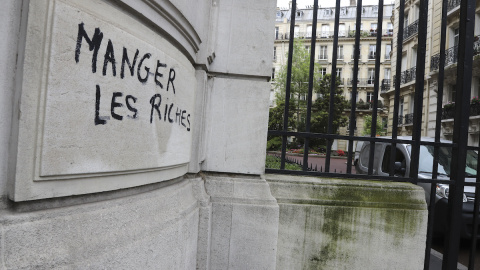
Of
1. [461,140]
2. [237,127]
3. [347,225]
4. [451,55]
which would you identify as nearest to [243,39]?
[237,127]

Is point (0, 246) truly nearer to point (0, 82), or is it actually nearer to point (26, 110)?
point (26, 110)

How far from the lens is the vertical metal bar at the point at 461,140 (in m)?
3.16

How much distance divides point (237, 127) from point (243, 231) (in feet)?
3.02

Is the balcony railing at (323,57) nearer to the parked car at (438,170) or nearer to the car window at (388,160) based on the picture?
the parked car at (438,170)

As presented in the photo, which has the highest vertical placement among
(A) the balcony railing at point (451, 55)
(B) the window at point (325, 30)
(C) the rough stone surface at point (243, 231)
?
(B) the window at point (325, 30)

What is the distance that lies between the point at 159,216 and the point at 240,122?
120 cm

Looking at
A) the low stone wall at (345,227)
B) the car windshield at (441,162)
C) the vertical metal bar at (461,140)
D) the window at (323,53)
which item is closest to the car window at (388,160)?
the car windshield at (441,162)

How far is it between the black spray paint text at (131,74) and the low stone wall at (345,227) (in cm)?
131

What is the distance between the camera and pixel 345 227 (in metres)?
2.84

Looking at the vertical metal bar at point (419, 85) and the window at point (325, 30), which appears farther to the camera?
the window at point (325, 30)

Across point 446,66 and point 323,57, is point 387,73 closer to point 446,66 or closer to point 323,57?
point 323,57

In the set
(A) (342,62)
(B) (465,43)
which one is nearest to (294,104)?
(A) (342,62)

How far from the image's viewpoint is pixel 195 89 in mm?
2650

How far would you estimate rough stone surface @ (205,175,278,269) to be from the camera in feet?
8.96
